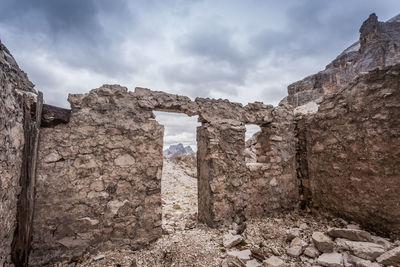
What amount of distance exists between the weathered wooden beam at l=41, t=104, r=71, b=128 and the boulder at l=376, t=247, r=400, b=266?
4.42 m

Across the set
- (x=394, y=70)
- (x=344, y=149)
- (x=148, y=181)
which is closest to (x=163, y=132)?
(x=148, y=181)

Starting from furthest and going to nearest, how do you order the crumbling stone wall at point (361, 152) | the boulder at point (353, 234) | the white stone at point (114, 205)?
the crumbling stone wall at point (361, 152)
the white stone at point (114, 205)
the boulder at point (353, 234)

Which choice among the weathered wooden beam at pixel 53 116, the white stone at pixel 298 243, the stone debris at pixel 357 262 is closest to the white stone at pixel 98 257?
the weathered wooden beam at pixel 53 116

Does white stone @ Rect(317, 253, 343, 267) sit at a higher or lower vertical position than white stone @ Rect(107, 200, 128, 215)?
lower

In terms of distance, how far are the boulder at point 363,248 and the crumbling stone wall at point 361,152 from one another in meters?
0.86

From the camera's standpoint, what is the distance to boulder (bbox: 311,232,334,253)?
2.54 m

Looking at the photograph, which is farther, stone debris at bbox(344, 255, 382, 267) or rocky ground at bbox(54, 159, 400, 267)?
rocky ground at bbox(54, 159, 400, 267)

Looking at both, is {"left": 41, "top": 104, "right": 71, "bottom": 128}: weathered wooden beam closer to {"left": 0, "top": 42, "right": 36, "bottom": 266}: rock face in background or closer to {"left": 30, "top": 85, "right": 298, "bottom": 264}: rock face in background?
{"left": 30, "top": 85, "right": 298, "bottom": 264}: rock face in background

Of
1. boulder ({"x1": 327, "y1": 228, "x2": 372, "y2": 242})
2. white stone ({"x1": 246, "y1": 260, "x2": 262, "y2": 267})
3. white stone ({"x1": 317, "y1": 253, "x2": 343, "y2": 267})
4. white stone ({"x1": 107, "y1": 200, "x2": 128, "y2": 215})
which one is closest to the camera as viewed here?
white stone ({"x1": 317, "y1": 253, "x2": 343, "y2": 267})

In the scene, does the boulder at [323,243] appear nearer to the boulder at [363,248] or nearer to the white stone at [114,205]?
the boulder at [363,248]

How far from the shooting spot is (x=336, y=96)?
378 centimetres

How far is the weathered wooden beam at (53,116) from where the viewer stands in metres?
2.58

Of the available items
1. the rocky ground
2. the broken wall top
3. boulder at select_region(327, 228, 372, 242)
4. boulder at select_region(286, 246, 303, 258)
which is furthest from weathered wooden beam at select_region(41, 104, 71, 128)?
boulder at select_region(327, 228, 372, 242)

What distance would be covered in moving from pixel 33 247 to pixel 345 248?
4.16m
